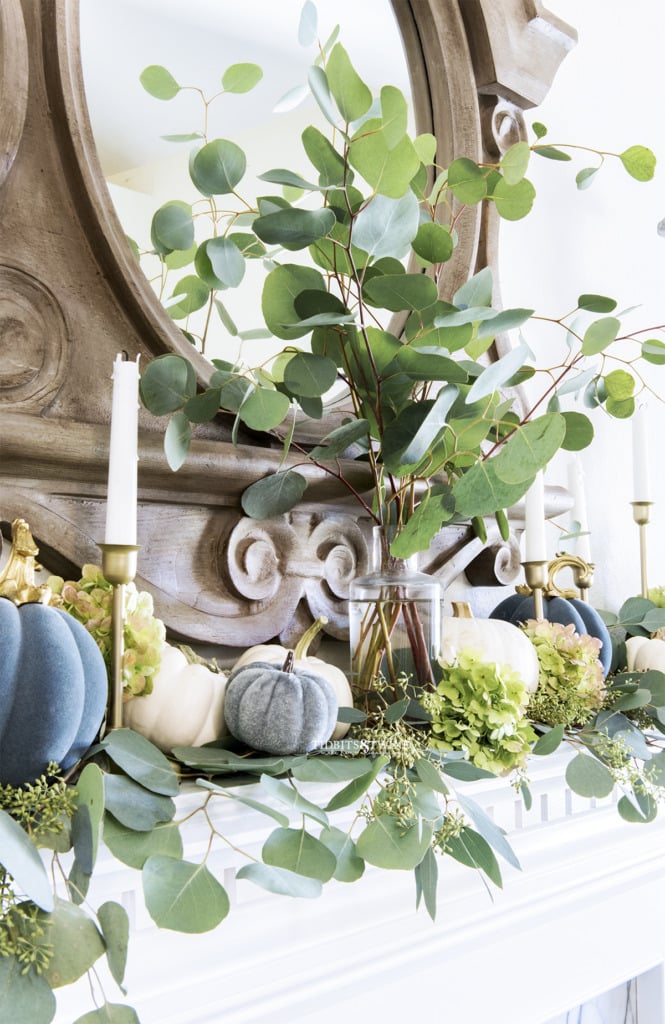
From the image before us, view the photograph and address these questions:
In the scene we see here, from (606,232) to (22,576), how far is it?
1.00m

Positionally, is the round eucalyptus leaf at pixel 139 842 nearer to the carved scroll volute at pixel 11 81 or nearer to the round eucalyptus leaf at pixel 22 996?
the round eucalyptus leaf at pixel 22 996

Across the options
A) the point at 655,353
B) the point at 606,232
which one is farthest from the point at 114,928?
the point at 606,232

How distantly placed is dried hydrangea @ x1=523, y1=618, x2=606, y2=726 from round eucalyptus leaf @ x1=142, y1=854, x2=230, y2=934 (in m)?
0.36

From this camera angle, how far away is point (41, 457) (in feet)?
1.96

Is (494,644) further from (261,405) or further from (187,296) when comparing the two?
(187,296)

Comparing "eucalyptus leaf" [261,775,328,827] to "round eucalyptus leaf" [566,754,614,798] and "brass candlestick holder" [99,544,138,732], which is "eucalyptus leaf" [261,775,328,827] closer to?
"brass candlestick holder" [99,544,138,732]

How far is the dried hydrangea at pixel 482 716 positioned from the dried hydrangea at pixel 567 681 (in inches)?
4.0

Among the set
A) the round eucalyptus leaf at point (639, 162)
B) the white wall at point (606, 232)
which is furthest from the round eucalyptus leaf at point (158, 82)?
the white wall at point (606, 232)

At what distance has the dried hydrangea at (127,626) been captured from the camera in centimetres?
54

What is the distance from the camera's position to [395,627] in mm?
656

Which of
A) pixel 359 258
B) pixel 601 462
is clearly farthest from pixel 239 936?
pixel 601 462

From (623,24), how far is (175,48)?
85cm

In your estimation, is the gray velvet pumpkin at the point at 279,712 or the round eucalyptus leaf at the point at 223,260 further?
the round eucalyptus leaf at the point at 223,260

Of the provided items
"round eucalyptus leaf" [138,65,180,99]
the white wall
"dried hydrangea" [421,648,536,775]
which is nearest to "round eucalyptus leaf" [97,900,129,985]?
"dried hydrangea" [421,648,536,775]
